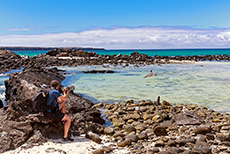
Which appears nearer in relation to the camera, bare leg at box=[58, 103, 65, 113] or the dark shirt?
the dark shirt

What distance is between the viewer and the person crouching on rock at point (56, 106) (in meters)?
6.11

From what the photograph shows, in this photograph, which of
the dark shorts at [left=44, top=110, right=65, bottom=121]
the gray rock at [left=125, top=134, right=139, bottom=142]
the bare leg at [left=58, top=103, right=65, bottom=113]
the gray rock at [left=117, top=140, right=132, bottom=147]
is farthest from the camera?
the gray rock at [left=125, top=134, right=139, bottom=142]

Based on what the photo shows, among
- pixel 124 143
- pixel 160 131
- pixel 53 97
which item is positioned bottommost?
pixel 124 143

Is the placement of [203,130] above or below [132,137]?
above

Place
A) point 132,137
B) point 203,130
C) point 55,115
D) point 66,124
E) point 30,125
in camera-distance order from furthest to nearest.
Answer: point 203,130 → point 132,137 → point 30,125 → point 66,124 → point 55,115

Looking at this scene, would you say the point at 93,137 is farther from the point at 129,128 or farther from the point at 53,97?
the point at 53,97

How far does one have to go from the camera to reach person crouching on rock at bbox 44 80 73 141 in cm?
611

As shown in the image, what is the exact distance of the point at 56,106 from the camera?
6.31 metres

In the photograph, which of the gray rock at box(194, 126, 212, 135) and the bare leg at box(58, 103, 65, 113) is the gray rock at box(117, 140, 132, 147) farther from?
the gray rock at box(194, 126, 212, 135)

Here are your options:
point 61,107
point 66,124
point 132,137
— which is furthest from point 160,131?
point 61,107

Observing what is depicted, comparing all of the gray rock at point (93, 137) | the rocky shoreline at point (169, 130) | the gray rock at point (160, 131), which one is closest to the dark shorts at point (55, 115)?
the gray rock at point (93, 137)

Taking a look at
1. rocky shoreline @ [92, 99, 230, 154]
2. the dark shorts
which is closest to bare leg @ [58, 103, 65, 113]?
the dark shorts

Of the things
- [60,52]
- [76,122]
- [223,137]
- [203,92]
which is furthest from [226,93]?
[60,52]

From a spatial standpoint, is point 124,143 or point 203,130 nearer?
point 124,143
